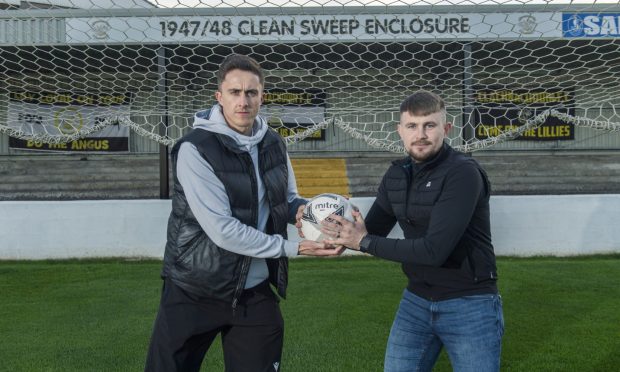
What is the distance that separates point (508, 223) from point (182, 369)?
21.2ft

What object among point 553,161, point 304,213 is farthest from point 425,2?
point 553,161

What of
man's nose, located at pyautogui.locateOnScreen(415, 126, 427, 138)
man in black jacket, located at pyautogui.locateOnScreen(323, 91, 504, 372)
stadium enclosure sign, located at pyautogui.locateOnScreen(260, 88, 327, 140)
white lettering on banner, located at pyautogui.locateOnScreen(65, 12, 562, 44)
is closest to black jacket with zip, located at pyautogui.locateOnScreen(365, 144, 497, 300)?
man in black jacket, located at pyautogui.locateOnScreen(323, 91, 504, 372)

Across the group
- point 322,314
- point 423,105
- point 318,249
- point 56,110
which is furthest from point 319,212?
point 56,110

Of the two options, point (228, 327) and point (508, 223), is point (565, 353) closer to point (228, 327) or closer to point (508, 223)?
point (228, 327)

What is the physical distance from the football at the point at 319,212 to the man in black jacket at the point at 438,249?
Result: 22 cm

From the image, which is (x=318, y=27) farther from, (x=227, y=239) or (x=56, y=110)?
(x=56, y=110)

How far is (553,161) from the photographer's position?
63.1 ft

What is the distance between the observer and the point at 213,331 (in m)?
2.77

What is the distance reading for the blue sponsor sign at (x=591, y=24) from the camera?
4.34m

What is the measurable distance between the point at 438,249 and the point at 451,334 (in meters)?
0.38

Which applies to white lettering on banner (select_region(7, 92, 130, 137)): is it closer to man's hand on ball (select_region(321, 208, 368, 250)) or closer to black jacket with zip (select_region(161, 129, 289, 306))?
black jacket with zip (select_region(161, 129, 289, 306))

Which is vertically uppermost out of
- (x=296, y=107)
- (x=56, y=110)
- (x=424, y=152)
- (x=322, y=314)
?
(x=296, y=107)

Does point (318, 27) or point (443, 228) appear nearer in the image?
point (443, 228)

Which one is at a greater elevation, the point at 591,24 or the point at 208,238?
the point at 591,24
